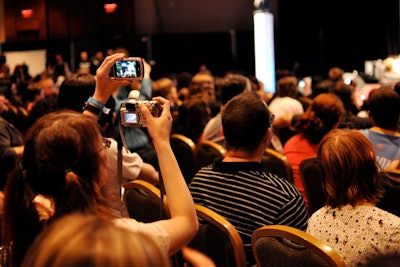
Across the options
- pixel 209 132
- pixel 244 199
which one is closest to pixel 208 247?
pixel 244 199

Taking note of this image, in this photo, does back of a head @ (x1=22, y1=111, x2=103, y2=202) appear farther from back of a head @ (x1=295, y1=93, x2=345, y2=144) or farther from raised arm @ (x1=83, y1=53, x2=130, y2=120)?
back of a head @ (x1=295, y1=93, x2=345, y2=144)

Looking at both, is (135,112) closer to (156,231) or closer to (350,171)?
(156,231)

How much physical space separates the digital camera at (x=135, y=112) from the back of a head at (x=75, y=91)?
3.73 ft

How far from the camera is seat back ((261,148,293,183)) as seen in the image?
13.0 ft

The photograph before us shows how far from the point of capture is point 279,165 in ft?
13.2

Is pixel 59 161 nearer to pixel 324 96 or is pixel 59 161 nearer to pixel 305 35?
pixel 324 96

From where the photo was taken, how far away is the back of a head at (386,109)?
4.00 metres

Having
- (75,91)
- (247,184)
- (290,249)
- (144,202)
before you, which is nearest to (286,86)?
(75,91)

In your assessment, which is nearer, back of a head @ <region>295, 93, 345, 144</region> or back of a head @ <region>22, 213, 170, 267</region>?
back of a head @ <region>22, 213, 170, 267</region>

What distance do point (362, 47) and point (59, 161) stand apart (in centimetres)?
1432

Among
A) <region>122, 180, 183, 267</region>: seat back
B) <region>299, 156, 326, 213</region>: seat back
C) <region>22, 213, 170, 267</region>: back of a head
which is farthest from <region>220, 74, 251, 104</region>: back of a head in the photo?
<region>22, 213, 170, 267</region>: back of a head

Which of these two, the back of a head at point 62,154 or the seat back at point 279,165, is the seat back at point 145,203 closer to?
the back of a head at point 62,154

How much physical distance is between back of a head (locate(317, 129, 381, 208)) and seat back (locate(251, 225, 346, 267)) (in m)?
0.42

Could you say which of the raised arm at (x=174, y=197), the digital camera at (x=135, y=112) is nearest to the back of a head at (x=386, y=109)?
the digital camera at (x=135, y=112)
